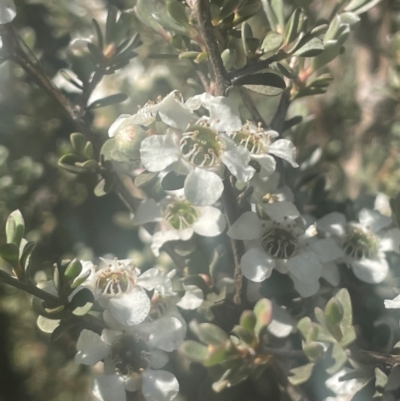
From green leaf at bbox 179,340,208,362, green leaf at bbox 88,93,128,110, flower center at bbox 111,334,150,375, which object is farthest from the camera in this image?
green leaf at bbox 88,93,128,110

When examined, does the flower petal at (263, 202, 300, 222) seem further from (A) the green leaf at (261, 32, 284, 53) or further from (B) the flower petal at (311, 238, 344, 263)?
(A) the green leaf at (261, 32, 284, 53)

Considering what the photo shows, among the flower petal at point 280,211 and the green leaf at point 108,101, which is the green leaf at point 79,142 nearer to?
the green leaf at point 108,101

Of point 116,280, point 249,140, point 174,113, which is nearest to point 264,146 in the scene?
point 249,140

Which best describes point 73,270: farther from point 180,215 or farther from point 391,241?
point 391,241

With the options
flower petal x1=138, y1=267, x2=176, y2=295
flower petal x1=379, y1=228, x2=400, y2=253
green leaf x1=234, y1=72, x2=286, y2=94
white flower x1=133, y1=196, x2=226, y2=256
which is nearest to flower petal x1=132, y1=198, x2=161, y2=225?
white flower x1=133, y1=196, x2=226, y2=256

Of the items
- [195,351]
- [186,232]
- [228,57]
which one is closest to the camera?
[195,351]

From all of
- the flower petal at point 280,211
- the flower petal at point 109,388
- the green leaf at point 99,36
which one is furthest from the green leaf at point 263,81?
the flower petal at point 109,388
